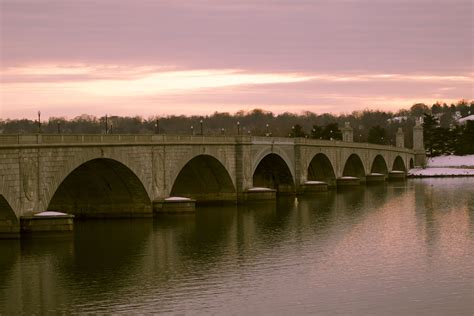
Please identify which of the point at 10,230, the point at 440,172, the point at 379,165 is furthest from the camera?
the point at 440,172

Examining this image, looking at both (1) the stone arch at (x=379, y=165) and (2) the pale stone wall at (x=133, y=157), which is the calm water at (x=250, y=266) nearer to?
(2) the pale stone wall at (x=133, y=157)

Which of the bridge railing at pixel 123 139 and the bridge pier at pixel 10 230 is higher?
the bridge railing at pixel 123 139

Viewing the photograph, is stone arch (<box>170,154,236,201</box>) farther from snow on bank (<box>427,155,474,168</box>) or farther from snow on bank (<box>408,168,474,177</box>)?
snow on bank (<box>427,155,474,168</box>)

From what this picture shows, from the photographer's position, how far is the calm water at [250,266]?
29562 mm

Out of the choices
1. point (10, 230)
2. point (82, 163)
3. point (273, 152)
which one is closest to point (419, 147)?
point (273, 152)

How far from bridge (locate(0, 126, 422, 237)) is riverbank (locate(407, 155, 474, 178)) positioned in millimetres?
40903

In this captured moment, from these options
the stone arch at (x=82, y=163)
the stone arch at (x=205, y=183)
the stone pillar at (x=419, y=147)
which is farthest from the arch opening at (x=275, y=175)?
the stone pillar at (x=419, y=147)

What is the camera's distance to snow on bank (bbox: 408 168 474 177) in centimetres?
12900

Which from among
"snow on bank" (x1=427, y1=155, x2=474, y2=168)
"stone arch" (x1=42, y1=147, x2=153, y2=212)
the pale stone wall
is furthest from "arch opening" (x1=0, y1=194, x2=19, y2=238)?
"snow on bank" (x1=427, y1=155, x2=474, y2=168)

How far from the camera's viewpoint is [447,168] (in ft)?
462

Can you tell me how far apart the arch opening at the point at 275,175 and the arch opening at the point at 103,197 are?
28629 mm

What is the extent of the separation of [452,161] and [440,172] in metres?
19.3

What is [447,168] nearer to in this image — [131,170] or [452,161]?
[452,161]

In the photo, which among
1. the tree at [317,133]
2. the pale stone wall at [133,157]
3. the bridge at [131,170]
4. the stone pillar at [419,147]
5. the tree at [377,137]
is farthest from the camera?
the tree at [377,137]
